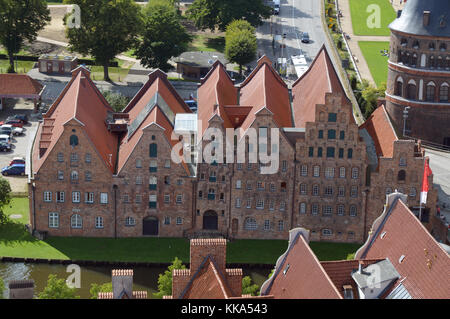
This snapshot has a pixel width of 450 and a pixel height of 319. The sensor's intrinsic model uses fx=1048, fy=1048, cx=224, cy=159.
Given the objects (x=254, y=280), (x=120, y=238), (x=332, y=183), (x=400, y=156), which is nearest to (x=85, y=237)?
(x=120, y=238)

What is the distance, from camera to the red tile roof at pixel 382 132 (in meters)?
137

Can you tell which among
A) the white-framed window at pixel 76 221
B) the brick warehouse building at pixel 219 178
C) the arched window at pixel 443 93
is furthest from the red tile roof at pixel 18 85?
the arched window at pixel 443 93

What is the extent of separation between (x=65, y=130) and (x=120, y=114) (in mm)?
14853

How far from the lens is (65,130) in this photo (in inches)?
5226

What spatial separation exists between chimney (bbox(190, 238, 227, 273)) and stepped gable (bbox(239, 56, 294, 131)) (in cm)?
4076

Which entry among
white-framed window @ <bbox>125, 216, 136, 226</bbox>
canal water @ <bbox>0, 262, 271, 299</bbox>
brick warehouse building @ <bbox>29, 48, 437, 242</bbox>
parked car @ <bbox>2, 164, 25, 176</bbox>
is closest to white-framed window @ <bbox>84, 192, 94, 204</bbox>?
brick warehouse building @ <bbox>29, 48, 437, 242</bbox>

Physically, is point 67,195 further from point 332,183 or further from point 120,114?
point 332,183

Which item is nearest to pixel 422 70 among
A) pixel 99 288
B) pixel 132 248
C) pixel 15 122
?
pixel 132 248

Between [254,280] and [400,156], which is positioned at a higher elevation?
[400,156]

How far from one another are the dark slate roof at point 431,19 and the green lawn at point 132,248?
40867 millimetres

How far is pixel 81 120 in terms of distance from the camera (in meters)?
136

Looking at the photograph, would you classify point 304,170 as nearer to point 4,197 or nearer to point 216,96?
point 216,96

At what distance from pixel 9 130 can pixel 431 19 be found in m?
70.1

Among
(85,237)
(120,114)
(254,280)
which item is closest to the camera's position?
(254,280)
